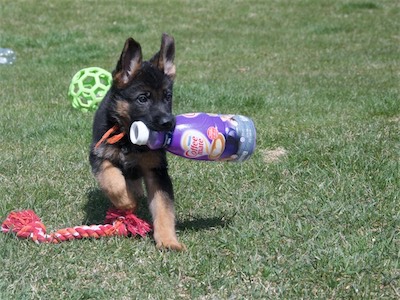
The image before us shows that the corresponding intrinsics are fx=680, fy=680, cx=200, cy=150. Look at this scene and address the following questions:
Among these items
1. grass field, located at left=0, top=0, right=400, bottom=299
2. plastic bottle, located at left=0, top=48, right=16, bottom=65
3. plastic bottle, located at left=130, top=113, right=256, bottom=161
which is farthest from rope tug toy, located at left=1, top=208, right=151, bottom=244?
plastic bottle, located at left=0, top=48, right=16, bottom=65

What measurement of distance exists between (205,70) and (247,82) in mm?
1424

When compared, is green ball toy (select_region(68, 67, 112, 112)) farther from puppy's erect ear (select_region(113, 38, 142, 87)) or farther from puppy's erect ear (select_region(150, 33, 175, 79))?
puppy's erect ear (select_region(113, 38, 142, 87))

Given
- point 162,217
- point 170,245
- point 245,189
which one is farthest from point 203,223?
point 245,189

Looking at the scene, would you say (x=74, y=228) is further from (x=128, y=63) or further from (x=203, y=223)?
(x=128, y=63)

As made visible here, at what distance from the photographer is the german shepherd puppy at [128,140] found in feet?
13.8

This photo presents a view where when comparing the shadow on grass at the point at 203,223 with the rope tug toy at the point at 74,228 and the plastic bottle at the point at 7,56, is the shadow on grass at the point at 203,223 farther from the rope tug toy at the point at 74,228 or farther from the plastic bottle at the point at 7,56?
the plastic bottle at the point at 7,56

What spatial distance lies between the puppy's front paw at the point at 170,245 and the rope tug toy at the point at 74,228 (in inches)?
10.4

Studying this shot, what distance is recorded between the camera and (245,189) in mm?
5309

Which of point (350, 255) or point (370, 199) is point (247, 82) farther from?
point (350, 255)

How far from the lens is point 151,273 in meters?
3.79

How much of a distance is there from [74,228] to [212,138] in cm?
104

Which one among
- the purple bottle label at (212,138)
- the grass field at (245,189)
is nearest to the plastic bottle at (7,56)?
the grass field at (245,189)

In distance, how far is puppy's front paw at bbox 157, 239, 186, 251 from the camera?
412cm

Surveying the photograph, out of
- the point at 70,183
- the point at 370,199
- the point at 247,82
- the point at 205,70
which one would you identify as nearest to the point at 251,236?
the point at 370,199
